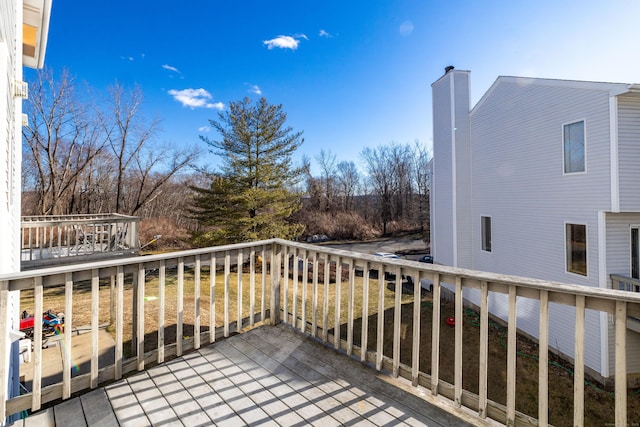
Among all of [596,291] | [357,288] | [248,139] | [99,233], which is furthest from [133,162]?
[596,291]

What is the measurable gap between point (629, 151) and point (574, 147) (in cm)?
116

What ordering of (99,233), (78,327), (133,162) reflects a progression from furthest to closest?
(133,162) < (99,233) < (78,327)

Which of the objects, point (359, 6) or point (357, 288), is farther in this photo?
point (357, 288)

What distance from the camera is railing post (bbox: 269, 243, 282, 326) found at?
3221mm

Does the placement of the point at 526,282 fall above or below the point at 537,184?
below

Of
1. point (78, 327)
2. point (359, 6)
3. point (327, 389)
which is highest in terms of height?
point (359, 6)

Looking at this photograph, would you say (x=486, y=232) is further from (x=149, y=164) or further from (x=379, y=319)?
(x=149, y=164)

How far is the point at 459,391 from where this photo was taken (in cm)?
195

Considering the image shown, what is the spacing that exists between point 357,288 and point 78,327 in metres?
10.3

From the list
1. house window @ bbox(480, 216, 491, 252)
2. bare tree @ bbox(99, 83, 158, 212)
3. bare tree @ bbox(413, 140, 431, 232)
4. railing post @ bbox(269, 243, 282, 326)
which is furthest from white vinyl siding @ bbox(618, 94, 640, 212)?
bare tree @ bbox(413, 140, 431, 232)

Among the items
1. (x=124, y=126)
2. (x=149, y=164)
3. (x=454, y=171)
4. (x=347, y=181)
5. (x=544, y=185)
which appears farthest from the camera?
(x=347, y=181)

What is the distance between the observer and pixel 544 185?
8.55 metres

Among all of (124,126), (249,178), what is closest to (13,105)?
(249,178)

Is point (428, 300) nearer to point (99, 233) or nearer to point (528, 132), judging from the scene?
point (528, 132)
